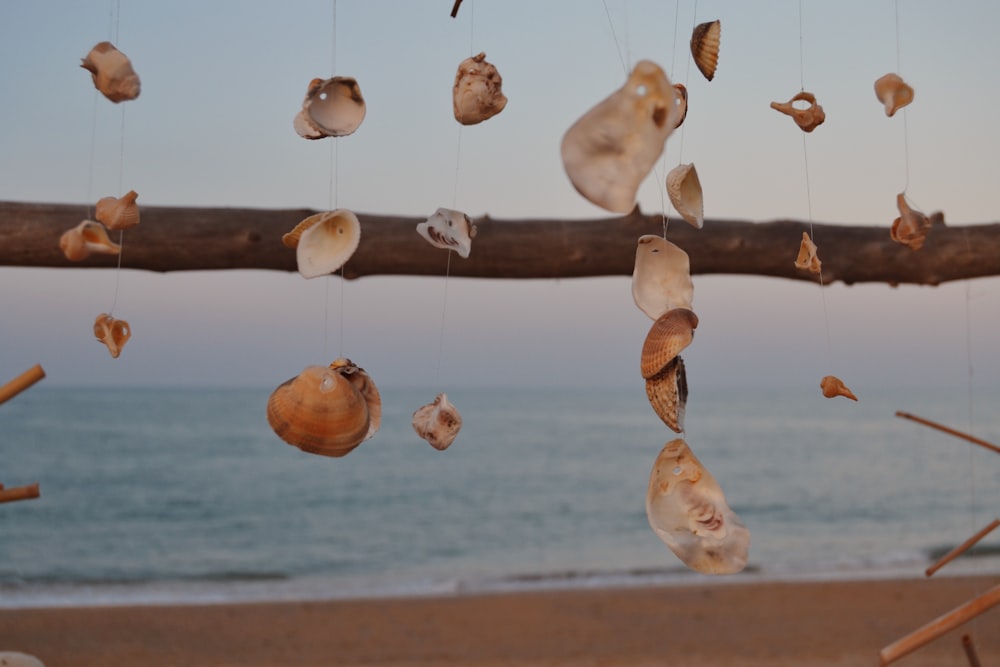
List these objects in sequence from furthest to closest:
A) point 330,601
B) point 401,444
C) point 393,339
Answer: point 401,444
point 330,601
point 393,339

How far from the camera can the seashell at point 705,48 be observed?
125 centimetres

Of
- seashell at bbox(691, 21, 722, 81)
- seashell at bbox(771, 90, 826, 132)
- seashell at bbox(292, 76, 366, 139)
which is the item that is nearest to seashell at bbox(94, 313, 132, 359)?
seashell at bbox(292, 76, 366, 139)

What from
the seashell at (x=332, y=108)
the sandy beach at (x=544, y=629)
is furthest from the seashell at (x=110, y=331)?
the sandy beach at (x=544, y=629)

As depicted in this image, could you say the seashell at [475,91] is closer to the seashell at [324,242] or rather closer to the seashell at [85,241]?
the seashell at [324,242]

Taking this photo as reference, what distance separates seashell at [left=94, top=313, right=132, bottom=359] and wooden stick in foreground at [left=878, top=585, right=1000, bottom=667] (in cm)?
102

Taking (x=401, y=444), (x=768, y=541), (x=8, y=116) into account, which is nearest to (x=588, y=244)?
(x=8, y=116)

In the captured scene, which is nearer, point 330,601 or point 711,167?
point 711,167

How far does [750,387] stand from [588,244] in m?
35.6

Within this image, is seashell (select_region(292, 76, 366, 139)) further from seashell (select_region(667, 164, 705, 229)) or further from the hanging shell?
seashell (select_region(667, 164, 705, 229))

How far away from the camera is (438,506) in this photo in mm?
12320

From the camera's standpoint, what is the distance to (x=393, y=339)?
13.1 feet

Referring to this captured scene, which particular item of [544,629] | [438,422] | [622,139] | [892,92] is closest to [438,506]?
[544,629]

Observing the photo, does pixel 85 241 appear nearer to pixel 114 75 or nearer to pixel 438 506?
pixel 114 75

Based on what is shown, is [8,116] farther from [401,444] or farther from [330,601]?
[401,444]
